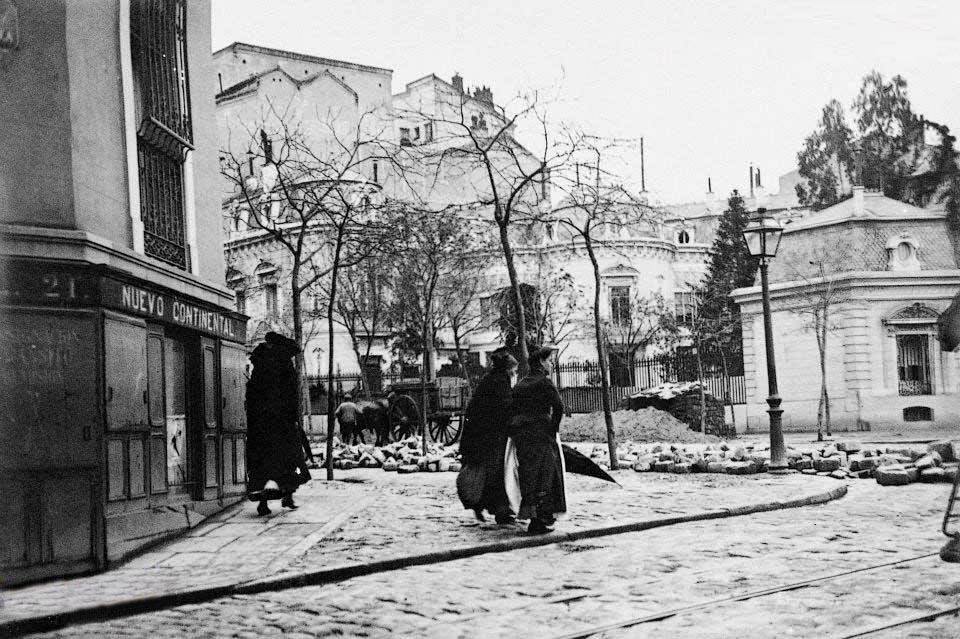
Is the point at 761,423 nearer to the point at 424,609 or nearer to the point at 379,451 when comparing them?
the point at 379,451

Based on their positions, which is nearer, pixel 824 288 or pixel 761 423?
pixel 824 288

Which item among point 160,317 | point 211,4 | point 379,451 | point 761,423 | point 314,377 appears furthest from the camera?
point 314,377

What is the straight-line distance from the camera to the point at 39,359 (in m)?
8.18

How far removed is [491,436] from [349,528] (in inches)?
71.7

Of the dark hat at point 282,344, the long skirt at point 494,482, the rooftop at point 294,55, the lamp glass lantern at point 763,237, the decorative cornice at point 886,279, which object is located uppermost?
the rooftop at point 294,55

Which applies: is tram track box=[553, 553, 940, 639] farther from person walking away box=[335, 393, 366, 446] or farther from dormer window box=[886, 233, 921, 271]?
dormer window box=[886, 233, 921, 271]

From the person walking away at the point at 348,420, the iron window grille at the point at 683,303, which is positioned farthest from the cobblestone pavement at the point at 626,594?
the iron window grille at the point at 683,303

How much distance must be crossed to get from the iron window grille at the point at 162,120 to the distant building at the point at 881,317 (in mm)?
22814

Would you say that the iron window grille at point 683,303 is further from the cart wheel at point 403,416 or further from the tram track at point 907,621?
the tram track at point 907,621

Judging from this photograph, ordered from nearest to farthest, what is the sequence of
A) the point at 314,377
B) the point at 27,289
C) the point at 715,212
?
the point at 27,289 < the point at 314,377 < the point at 715,212

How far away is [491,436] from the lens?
1041 cm

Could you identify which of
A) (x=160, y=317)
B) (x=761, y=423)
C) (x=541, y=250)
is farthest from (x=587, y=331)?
(x=160, y=317)

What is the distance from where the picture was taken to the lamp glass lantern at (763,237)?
16.6 metres

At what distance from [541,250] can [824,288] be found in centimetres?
1964
